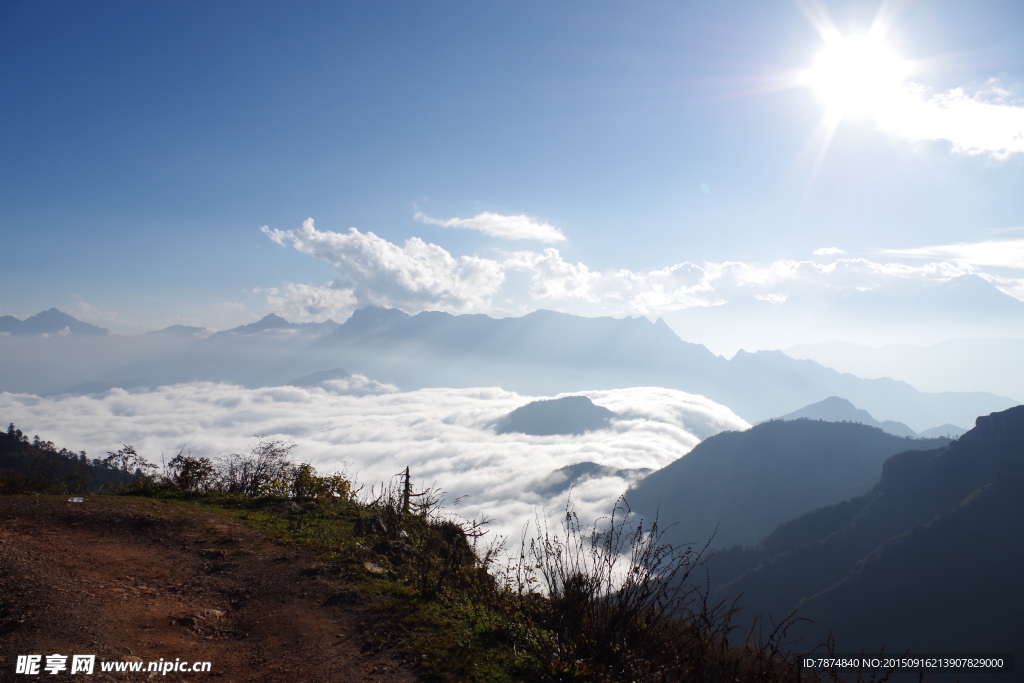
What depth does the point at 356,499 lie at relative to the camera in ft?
42.6

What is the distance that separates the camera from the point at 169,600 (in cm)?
627

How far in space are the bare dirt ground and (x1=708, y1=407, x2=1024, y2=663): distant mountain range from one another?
2536 inches

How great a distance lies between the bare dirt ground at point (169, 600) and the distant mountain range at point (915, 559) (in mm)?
64427

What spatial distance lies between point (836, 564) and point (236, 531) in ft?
328

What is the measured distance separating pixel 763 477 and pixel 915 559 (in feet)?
245

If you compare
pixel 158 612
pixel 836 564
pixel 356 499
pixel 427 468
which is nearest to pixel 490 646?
pixel 158 612

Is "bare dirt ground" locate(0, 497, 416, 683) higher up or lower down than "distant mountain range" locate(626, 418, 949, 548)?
higher up

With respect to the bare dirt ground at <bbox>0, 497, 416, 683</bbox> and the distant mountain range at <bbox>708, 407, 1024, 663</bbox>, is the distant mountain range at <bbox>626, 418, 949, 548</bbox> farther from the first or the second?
the bare dirt ground at <bbox>0, 497, 416, 683</bbox>

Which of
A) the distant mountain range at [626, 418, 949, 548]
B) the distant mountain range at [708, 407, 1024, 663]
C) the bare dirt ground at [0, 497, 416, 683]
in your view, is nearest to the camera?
the bare dirt ground at [0, 497, 416, 683]

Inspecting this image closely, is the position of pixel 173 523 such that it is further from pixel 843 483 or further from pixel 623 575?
pixel 843 483

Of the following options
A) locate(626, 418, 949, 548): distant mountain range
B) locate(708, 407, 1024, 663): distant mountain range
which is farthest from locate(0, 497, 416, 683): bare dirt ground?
locate(626, 418, 949, 548): distant mountain range

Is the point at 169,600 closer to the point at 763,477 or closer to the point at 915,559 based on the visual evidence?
the point at 915,559

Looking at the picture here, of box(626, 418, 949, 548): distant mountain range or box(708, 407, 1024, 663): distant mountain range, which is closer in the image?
box(708, 407, 1024, 663): distant mountain range

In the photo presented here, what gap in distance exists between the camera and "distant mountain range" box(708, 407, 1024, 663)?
61875 mm
